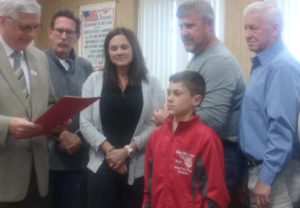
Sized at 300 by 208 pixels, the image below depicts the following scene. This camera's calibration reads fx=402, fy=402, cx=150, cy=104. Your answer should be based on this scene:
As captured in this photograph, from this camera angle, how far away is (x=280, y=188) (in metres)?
1.86

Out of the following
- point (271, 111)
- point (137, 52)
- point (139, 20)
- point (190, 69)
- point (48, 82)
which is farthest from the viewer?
point (139, 20)

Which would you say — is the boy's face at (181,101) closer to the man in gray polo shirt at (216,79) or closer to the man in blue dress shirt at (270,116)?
the man in gray polo shirt at (216,79)

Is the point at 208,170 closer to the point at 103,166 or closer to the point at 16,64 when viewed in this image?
the point at 103,166

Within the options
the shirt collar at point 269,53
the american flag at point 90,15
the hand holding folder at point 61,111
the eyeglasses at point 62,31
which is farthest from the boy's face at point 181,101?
the american flag at point 90,15

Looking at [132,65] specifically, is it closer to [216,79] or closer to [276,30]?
[216,79]

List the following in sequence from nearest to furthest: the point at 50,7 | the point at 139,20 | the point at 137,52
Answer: the point at 137,52 → the point at 139,20 → the point at 50,7

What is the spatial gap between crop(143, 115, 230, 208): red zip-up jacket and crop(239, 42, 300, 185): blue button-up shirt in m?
0.19

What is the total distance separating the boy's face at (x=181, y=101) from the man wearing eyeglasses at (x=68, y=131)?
0.72 m

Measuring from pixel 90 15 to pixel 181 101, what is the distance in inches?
119

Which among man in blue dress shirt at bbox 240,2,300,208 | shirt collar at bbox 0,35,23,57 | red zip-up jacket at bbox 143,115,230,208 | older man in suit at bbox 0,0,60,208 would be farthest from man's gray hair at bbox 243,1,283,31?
shirt collar at bbox 0,35,23,57

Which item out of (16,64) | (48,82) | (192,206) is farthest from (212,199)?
(16,64)

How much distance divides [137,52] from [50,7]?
309cm

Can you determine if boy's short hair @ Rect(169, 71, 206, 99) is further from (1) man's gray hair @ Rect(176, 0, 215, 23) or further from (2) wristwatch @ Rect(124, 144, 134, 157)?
(2) wristwatch @ Rect(124, 144, 134, 157)

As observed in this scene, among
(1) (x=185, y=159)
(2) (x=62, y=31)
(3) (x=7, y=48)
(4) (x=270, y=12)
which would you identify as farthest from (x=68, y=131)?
(4) (x=270, y=12)
